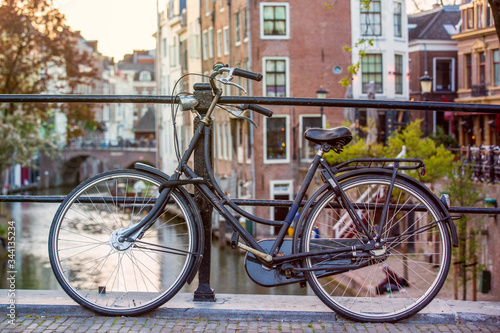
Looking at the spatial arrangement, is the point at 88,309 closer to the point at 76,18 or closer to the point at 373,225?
the point at 373,225

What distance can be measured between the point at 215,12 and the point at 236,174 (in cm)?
882

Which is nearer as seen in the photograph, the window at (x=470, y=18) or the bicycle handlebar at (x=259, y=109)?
the bicycle handlebar at (x=259, y=109)

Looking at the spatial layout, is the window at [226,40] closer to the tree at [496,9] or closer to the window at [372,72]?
the window at [372,72]

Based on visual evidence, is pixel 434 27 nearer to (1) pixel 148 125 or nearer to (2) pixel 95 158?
(2) pixel 95 158

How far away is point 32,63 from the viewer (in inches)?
989

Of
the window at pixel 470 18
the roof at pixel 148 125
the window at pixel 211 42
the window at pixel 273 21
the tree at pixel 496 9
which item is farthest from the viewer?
the roof at pixel 148 125

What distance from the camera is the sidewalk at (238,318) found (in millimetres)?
3119

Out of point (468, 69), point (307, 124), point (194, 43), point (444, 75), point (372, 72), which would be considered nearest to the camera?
point (372, 72)

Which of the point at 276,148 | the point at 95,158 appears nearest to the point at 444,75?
the point at 276,148

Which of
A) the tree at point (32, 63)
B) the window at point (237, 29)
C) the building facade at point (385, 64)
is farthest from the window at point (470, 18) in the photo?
the tree at point (32, 63)

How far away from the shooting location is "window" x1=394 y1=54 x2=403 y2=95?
95.0 ft

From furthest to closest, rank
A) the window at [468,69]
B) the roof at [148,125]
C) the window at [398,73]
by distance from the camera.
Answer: the roof at [148,125] → the window at [468,69] → the window at [398,73]

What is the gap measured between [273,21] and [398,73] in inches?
221

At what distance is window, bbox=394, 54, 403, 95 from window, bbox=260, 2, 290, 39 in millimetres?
4629
